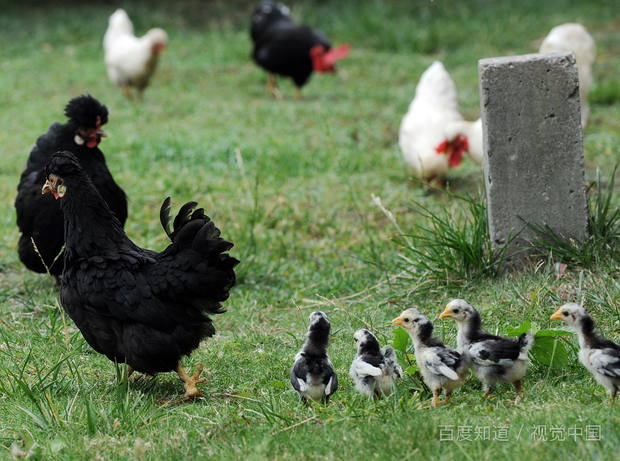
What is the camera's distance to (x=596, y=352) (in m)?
2.96

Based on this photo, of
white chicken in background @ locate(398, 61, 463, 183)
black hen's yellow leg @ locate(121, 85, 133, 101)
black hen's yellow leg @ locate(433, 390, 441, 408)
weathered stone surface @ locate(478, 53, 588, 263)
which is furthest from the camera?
black hen's yellow leg @ locate(121, 85, 133, 101)

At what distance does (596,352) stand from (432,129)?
13.9 ft

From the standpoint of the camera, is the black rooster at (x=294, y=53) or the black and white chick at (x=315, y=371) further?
the black rooster at (x=294, y=53)

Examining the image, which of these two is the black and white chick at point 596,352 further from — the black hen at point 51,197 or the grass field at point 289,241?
the black hen at point 51,197

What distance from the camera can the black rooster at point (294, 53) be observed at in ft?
35.0

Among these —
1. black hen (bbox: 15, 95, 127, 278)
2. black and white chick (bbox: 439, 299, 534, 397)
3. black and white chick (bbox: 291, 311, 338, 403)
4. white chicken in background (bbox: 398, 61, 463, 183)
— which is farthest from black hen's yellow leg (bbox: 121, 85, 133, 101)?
black and white chick (bbox: 439, 299, 534, 397)

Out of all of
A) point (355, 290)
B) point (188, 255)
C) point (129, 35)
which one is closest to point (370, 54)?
point (129, 35)

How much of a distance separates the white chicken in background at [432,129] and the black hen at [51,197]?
293cm

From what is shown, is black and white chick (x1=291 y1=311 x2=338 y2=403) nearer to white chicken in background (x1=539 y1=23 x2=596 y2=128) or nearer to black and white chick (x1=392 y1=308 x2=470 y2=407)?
black and white chick (x1=392 y1=308 x2=470 y2=407)

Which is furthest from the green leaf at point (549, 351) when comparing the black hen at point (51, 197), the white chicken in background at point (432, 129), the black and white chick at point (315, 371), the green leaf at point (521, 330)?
the white chicken in background at point (432, 129)

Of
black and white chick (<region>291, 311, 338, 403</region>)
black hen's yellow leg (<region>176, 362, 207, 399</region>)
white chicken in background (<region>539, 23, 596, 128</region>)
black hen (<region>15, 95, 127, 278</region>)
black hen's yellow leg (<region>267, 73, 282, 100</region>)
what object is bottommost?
black hen's yellow leg (<region>176, 362, 207, 399</region>)

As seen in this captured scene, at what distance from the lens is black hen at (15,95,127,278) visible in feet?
16.0

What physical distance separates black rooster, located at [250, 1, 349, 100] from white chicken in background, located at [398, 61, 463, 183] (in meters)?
3.54

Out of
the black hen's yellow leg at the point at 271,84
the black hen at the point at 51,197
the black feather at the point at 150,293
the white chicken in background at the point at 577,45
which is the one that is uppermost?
the black hen's yellow leg at the point at 271,84
